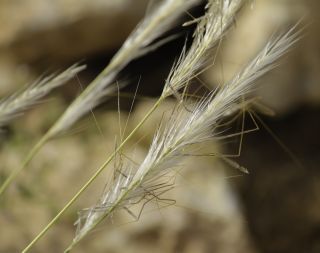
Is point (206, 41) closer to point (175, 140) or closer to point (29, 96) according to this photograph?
point (175, 140)

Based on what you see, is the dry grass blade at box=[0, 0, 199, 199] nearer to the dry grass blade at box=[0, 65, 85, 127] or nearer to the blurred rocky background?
the dry grass blade at box=[0, 65, 85, 127]

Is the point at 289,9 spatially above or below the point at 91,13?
below

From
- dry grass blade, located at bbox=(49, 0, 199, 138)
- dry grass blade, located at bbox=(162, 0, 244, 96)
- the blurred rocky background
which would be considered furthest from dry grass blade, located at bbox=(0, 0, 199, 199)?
the blurred rocky background

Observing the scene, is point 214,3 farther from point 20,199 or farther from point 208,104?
point 20,199

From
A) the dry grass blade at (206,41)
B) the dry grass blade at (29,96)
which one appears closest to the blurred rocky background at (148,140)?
the dry grass blade at (29,96)

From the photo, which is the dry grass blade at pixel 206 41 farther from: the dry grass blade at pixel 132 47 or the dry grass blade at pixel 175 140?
the dry grass blade at pixel 132 47

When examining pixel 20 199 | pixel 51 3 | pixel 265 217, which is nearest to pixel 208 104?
pixel 20 199
